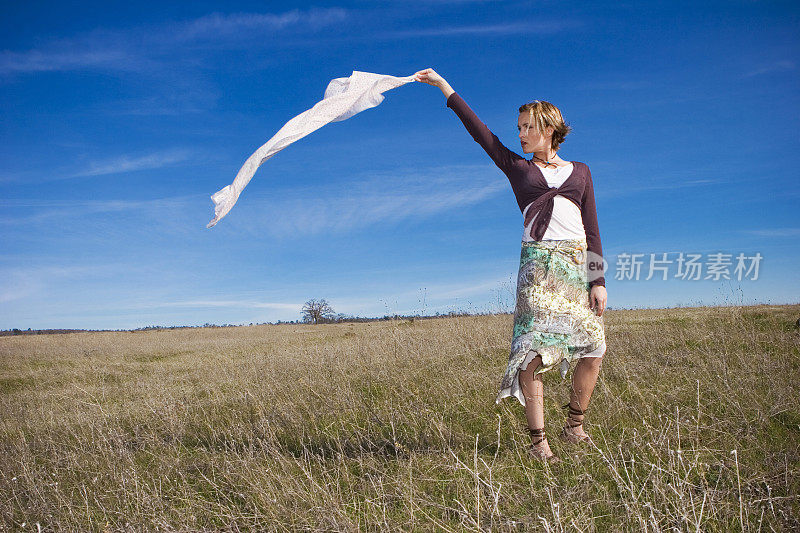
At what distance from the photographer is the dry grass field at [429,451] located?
260 cm

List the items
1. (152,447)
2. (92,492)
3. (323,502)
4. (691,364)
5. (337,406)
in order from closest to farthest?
(323,502) → (92,492) → (152,447) → (337,406) → (691,364)

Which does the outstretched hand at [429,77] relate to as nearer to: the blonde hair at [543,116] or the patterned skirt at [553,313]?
the blonde hair at [543,116]

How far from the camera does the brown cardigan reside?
310 centimetres

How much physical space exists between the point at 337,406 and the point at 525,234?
3176mm

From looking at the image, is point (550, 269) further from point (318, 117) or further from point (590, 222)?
point (318, 117)

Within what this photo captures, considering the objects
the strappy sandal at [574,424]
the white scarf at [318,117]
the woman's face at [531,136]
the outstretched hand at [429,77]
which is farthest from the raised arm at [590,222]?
the white scarf at [318,117]

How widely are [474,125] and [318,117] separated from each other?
4.12ft

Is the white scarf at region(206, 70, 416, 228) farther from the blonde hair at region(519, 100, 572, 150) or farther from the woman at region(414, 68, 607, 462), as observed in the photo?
the woman at region(414, 68, 607, 462)

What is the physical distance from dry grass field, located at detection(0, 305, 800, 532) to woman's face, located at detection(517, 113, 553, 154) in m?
1.88

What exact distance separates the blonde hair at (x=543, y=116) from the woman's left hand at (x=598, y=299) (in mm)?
1089

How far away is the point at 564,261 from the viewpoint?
10.1 ft

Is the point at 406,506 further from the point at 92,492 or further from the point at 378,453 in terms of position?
the point at 92,492

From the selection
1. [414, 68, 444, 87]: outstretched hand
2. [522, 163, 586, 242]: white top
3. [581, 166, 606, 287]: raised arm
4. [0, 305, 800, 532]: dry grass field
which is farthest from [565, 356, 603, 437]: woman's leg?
[414, 68, 444, 87]: outstretched hand

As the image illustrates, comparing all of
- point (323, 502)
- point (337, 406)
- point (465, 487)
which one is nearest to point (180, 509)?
point (323, 502)
